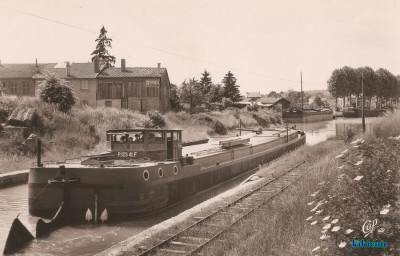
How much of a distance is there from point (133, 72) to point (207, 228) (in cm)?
3898

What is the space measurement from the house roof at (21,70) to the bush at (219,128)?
23247 millimetres

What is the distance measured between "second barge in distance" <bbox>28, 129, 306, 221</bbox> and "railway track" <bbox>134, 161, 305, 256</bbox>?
2.72 m

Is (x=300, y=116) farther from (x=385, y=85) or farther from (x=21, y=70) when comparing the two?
(x=21, y=70)

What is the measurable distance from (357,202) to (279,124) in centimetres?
6934

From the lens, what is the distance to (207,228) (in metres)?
11.5

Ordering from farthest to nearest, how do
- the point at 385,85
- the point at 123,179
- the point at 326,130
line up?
the point at 385,85 < the point at 326,130 < the point at 123,179

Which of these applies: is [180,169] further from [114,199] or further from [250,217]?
[250,217]

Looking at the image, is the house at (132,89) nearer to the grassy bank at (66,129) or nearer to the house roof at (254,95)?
the grassy bank at (66,129)

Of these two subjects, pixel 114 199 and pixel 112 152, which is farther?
pixel 112 152

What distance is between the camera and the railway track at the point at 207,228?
980 centimetres

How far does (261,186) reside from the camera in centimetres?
1773

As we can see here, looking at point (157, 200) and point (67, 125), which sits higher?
point (67, 125)

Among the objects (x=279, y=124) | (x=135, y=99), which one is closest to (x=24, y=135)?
(x=135, y=99)

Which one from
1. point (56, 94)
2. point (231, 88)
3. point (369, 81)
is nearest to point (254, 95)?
point (369, 81)
